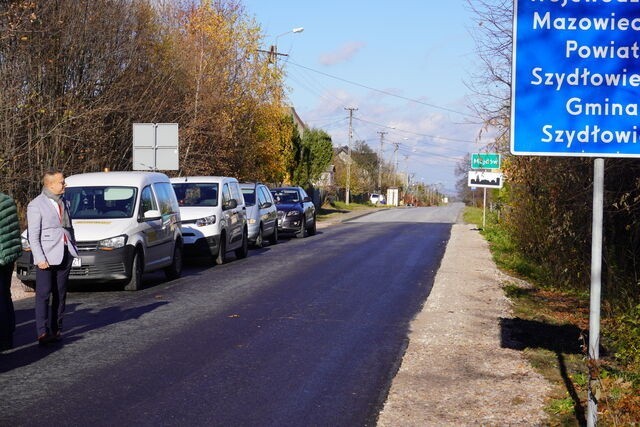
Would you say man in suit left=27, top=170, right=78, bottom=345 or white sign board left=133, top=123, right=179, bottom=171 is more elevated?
white sign board left=133, top=123, right=179, bottom=171

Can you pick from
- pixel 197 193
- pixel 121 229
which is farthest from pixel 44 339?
pixel 197 193

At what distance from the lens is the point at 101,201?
46.3 ft

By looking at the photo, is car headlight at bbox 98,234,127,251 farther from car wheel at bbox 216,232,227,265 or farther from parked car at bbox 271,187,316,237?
parked car at bbox 271,187,316,237

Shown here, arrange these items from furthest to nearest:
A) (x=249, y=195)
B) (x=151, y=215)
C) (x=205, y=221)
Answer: (x=249, y=195), (x=205, y=221), (x=151, y=215)

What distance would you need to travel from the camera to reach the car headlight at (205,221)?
17797mm

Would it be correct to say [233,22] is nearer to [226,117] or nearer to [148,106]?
[226,117]

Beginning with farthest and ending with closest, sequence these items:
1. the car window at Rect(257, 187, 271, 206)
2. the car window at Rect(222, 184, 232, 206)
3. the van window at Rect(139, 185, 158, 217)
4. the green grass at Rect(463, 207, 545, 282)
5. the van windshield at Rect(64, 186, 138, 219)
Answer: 1. the car window at Rect(257, 187, 271, 206)
2. the car window at Rect(222, 184, 232, 206)
3. the green grass at Rect(463, 207, 545, 282)
4. the van window at Rect(139, 185, 158, 217)
5. the van windshield at Rect(64, 186, 138, 219)

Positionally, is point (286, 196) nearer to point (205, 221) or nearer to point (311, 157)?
point (205, 221)

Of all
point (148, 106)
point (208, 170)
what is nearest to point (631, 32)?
point (148, 106)

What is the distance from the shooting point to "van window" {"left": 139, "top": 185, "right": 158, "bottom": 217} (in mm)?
14262

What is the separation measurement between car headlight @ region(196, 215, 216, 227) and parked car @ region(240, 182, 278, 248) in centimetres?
466

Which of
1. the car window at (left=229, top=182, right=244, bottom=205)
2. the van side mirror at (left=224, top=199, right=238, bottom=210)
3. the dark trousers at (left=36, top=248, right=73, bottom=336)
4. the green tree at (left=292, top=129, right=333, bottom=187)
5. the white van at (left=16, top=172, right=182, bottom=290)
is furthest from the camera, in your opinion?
the green tree at (left=292, top=129, right=333, bottom=187)

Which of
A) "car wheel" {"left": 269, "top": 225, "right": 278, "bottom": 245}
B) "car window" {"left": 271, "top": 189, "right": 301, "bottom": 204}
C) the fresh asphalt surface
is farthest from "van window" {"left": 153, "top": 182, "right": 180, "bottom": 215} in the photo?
"car window" {"left": 271, "top": 189, "right": 301, "bottom": 204}

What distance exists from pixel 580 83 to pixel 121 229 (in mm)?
9490
